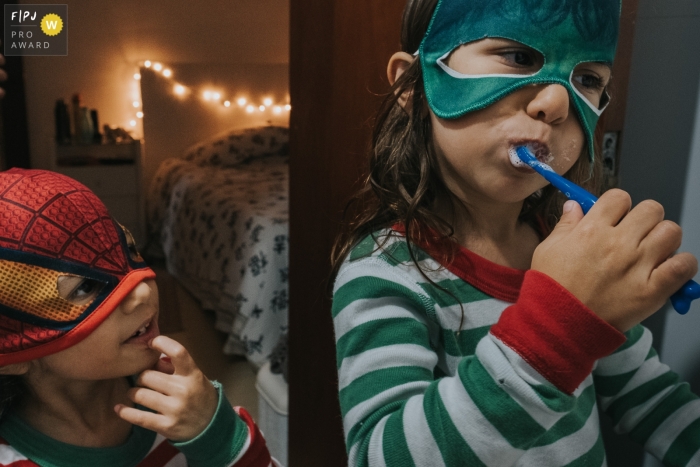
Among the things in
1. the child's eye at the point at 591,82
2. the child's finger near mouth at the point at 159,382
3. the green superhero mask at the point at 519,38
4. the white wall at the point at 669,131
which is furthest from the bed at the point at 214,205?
the white wall at the point at 669,131

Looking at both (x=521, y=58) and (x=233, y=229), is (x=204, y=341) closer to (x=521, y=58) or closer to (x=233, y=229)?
(x=521, y=58)

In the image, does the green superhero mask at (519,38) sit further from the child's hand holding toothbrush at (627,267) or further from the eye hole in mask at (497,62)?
the child's hand holding toothbrush at (627,267)

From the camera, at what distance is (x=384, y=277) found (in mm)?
510

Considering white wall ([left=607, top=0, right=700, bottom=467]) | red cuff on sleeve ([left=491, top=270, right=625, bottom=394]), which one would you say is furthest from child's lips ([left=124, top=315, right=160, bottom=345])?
white wall ([left=607, top=0, right=700, bottom=467])

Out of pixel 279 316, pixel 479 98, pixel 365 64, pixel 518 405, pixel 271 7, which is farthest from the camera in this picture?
pixel 279 316

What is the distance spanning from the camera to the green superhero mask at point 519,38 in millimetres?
481

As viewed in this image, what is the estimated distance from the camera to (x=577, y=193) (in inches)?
17.7

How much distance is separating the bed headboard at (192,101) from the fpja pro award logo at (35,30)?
0.26 feet

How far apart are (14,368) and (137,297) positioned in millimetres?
95

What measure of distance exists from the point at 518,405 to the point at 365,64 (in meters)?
0.52

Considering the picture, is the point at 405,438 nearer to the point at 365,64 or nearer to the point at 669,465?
the point at 669,465

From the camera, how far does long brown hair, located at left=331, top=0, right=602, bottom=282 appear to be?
564mm

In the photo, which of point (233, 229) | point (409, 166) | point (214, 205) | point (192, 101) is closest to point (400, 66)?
point (409, 166)

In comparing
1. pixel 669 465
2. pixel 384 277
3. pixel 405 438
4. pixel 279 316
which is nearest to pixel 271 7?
pixel 384 277
